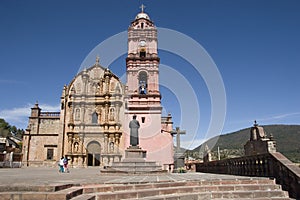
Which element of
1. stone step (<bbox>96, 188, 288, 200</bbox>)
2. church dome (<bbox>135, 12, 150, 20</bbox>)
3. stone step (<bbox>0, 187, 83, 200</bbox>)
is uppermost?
church dome (<bbox>135, 12, 150, 20</bbox>)

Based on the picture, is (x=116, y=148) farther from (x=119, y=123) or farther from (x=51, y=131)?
(x=51, y=131)

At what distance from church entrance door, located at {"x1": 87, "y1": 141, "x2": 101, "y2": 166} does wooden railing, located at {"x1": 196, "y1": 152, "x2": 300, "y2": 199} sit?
773 inches

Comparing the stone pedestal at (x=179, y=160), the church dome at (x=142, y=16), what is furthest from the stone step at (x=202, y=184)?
the church dome at (x=142, y=16)

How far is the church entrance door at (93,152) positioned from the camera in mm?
28297

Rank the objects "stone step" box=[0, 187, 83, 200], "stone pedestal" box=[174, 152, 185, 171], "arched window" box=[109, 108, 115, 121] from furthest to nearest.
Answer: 1. "arched window" box=[109, 108, 115, 121]
2. "stone pedestal" box=[174, 152, 185, 171]
3. "stone step" box=[0, 187, 83, 200]

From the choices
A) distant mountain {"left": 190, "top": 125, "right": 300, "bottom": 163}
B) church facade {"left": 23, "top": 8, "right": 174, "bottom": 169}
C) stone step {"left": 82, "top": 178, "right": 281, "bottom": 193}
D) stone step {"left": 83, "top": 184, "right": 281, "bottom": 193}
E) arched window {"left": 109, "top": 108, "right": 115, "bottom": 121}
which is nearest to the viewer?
stone step {"left": 82, "top": 178, "right": 281, "bottom": 193}

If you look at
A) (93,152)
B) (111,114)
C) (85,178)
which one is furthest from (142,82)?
(85,178)

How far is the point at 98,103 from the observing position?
30297 millimetres

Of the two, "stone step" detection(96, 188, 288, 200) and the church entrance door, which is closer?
"stone step" detection(96, 188, 288, 200)

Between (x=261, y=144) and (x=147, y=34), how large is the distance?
56.8ft

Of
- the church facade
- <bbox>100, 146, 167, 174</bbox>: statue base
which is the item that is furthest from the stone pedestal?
<bbox>100, 146, 167, 174</bbox>: statue base

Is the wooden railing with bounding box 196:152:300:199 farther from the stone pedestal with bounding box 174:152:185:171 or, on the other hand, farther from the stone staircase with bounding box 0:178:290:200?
the stone pedestal with bounding box 174:152:185:171

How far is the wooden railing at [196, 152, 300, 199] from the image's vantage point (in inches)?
250

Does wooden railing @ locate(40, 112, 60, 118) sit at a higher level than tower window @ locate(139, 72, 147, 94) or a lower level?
lower
